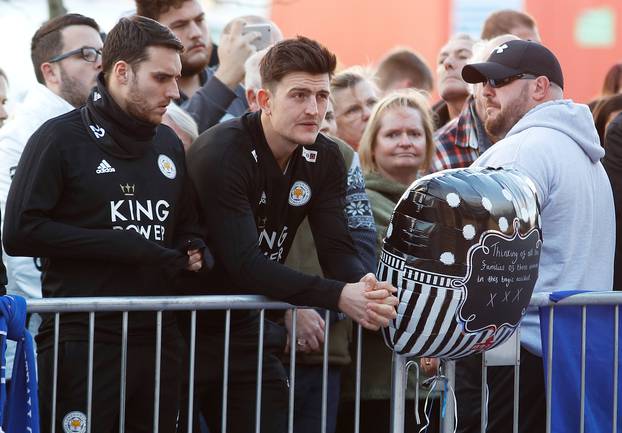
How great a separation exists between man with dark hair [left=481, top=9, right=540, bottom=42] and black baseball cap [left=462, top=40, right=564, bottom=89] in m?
2.26

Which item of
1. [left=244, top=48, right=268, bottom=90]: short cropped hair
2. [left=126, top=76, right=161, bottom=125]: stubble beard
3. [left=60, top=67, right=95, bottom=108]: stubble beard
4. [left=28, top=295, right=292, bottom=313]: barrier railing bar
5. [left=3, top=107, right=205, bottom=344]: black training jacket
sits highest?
[left=244, top=48, right=268, bottom=90]: short cropped hair

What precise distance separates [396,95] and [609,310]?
1933mm

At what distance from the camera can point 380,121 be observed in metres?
6.19

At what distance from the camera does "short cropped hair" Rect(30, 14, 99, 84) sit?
5.67 metres

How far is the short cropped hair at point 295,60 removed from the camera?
4.82 meters

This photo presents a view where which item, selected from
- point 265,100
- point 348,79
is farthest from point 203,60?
point 265,100

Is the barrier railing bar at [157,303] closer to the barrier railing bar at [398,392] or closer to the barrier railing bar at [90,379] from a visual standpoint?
the barrier railing bar at [90,379]

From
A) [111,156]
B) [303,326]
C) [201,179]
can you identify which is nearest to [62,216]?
[111,156]

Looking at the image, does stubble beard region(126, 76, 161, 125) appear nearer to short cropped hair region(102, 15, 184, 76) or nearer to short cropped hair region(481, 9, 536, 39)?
short cropped hair region(102, 15, 184, 76)

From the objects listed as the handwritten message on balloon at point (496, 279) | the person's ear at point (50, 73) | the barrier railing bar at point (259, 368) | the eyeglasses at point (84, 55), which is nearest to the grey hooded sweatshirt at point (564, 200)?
the handwritten message on balloon at point (496, 279)

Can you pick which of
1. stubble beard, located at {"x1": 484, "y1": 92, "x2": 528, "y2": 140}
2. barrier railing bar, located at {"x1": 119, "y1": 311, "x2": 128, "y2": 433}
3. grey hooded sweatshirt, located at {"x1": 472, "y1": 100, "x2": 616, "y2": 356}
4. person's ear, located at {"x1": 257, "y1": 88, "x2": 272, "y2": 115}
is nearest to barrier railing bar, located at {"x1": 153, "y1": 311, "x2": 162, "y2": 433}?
barrier railing bar, located at {"x1": 119, "y1": 311, "x2": 128, "y2": 433}

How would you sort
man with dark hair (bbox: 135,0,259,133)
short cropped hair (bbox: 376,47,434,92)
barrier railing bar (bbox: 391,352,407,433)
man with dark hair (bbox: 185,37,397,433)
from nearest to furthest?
1. barrier railing bar (bbox: 391,352,407,433)
2. man with dark hair (bbox: 185,37,397,433)
3. man with dark hair (bbox: 135,0,259,133)
4. short cropped hair (bbox: 376,47,434,92)

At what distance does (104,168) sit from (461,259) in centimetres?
139

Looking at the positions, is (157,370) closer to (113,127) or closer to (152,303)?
(152,303)
